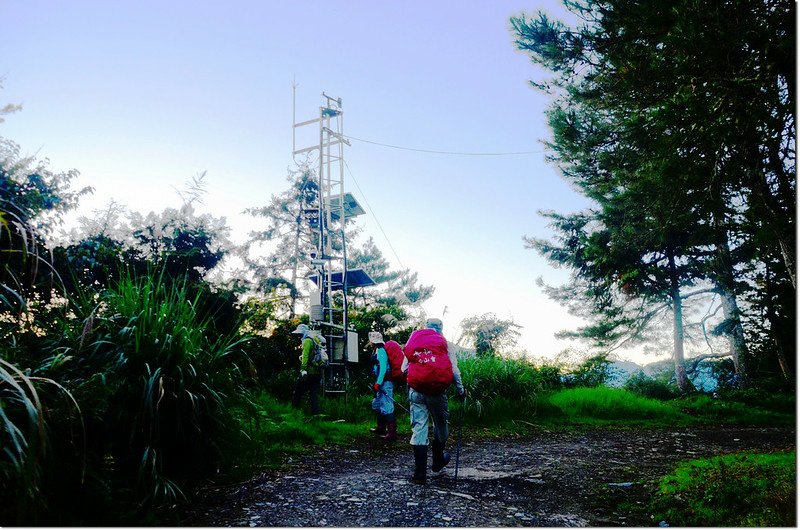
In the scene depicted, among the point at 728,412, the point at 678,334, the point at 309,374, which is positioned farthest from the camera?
the point at 678,334

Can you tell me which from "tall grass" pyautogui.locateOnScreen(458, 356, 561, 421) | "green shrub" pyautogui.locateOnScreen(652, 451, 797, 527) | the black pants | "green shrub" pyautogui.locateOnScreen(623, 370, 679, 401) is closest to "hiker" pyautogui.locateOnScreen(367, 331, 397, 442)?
the black pants

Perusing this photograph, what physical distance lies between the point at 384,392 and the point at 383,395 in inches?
1.9

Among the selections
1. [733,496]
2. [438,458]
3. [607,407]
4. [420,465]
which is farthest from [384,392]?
[607,407]

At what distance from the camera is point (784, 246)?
4898 mm

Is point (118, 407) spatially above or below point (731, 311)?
below

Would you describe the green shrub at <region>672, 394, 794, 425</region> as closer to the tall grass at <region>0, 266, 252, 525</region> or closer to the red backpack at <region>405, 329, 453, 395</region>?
the red backpack at <region>405, 329, 453, 395</region>

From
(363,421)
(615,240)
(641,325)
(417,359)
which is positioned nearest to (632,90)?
(417,359)

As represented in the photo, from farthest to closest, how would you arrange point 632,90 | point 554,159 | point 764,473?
point 554,159 < point 632,90 < point 764,473

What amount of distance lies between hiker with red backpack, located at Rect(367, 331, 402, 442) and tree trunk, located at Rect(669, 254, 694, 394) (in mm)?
12445

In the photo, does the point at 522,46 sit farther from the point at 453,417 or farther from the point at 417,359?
the point at 453,417

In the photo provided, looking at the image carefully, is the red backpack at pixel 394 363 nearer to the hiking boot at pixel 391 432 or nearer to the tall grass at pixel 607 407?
the hiking boot at pixel 391 432

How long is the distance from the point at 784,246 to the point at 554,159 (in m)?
11.7

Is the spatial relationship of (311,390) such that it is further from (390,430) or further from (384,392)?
(390,430)

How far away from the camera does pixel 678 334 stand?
52.9ft
